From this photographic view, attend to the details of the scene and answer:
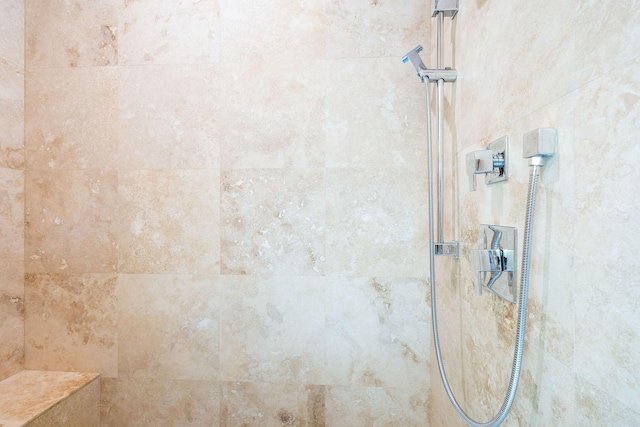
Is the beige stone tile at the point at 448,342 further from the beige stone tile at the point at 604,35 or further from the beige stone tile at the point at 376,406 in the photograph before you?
the beige stone tile at the point at 604,35

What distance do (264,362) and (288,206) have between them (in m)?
0.64

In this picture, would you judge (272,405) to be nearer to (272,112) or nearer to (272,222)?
(272,222)

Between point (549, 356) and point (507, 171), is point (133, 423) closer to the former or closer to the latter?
point (549, 356)

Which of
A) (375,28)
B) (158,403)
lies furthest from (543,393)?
(158,403)

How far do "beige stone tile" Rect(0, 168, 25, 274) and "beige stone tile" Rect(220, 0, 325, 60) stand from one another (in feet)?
3.37

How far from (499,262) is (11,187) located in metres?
1.82

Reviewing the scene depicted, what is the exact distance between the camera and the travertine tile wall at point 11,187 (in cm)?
137

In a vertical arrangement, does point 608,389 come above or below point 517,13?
below

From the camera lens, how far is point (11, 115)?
140 centimetres

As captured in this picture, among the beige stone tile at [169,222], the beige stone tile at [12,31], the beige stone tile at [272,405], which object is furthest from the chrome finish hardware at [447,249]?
the beige stone tile at [12,31]

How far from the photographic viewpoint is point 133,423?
1411 millimetres

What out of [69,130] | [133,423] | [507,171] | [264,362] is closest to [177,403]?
[133,423]

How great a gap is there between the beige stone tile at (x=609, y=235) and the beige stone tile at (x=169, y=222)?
47.2 inches

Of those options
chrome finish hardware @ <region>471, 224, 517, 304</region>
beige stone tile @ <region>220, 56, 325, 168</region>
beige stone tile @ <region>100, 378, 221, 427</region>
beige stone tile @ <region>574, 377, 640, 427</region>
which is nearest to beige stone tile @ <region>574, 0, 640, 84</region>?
chrome finish hardware @ <region>471, 224, 517, 304</region>
